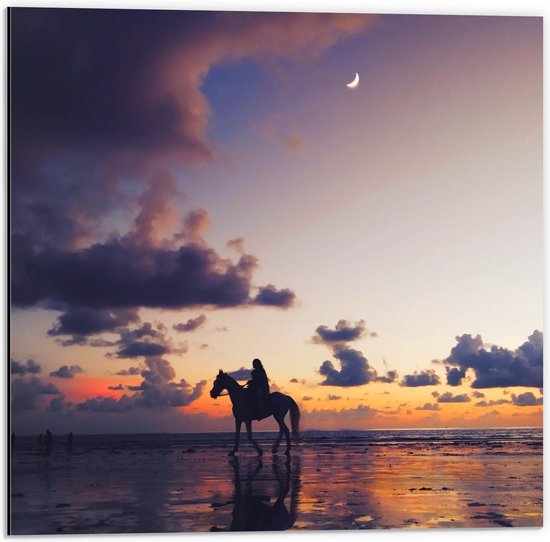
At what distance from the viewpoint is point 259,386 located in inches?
722

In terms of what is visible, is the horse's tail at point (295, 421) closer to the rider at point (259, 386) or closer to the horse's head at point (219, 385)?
the rider at point (259, 386)

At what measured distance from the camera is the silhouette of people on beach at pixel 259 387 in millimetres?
17719

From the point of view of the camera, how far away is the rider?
17.7m

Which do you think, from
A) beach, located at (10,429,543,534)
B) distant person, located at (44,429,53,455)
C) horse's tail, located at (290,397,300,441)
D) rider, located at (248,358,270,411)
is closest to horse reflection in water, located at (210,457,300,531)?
beach, located at (10,429,543,534)

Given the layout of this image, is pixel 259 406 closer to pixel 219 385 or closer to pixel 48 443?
pixel 219 385

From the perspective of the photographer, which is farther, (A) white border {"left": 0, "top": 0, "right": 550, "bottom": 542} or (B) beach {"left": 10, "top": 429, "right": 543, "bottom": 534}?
(A) white border {"left": 0, "top": 0, "right": 550, "bottom": 542}

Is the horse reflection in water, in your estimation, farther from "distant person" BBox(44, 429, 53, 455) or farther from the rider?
"distant person" BBox(44, 429, 53, 455)

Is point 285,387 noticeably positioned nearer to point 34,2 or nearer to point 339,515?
point 339,515

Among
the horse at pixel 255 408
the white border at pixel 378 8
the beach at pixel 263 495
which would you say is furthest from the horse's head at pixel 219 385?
the white border at pixel 378 8

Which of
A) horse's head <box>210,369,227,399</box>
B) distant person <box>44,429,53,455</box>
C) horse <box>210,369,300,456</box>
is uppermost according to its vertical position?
horse's head <box>210,369,227,399</box>

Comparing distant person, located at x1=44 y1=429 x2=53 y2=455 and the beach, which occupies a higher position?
distant person, located at x1=44 y1=429 x2=53 y2=455

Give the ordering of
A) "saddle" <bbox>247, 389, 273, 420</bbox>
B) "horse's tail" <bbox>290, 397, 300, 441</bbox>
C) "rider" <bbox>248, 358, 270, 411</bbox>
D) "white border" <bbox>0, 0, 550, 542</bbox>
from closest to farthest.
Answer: "white border" <bbox>0, 0, 550, 542</bbox> < "rider" <bbox>248, 358, 270, 411</bbox> < "saddle" <bbox>247, 389, 273, 420</bbox> < "horse's tail" <bbox>290, 397, 300, 441</bbox>

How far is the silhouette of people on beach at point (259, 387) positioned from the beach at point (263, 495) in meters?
1.09

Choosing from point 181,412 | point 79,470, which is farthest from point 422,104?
point 79,470
